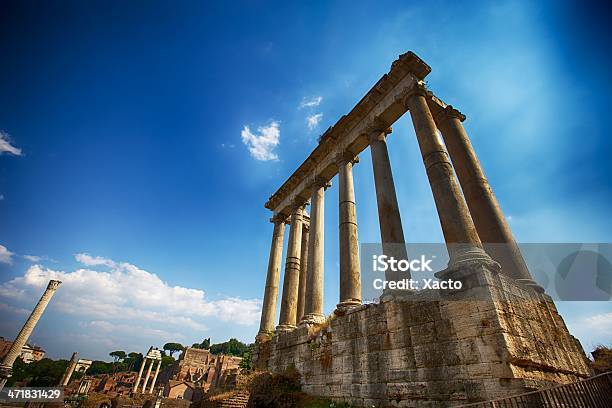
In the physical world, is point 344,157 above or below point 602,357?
above

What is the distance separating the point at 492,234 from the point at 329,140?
921cm

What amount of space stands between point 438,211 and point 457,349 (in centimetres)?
396

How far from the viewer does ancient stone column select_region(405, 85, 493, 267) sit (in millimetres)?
7301

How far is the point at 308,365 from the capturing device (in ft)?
33.4

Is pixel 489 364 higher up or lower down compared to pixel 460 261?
lower down

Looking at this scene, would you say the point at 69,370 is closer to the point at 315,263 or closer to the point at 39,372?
the point at 315,263

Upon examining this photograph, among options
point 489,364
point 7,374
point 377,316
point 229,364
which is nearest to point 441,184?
point 377,316

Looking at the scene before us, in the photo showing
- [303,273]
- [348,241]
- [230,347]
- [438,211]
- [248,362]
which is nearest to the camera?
[438,211]

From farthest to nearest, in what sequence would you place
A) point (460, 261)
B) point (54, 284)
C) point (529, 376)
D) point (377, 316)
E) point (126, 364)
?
point (126, 364), point (54, 284), point (377, 316), point (460, 261), point (529, 376)

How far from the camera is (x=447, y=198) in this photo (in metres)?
8.41

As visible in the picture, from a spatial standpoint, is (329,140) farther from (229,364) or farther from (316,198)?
(229,364)

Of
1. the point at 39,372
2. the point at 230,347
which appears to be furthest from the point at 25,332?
the point at 230,347

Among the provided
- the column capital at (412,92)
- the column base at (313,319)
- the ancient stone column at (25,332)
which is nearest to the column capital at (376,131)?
the column capital at (412,92)

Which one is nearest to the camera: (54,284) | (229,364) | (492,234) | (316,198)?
(492,234)
